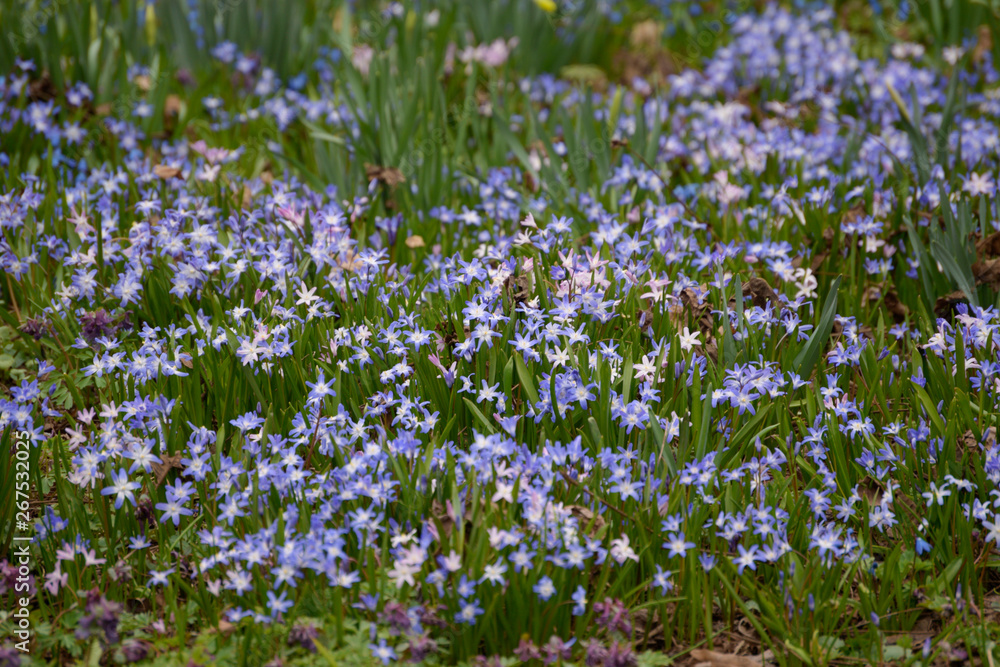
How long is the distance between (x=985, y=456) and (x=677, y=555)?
0.98 m

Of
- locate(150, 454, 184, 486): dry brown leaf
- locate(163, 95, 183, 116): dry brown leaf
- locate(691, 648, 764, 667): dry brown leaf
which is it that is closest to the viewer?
locate(691, 648, 764, 667): dry brown leaf

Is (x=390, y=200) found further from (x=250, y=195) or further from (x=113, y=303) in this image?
(x=113, y=303)

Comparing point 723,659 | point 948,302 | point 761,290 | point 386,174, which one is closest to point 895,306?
point 948,302

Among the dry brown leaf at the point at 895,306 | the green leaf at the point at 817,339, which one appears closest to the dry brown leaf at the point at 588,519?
the green leaf at the point at 817,339

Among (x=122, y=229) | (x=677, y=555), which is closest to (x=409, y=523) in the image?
(x=677, y=555)

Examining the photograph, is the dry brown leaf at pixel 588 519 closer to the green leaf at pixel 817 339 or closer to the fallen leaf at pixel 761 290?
the green leaf at pixel 817 339

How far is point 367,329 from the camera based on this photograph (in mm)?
2820
